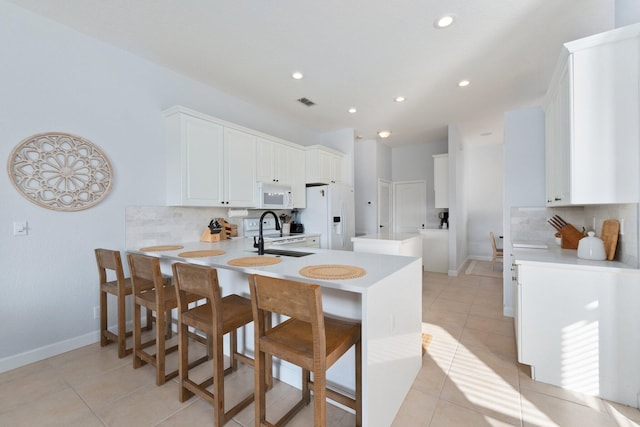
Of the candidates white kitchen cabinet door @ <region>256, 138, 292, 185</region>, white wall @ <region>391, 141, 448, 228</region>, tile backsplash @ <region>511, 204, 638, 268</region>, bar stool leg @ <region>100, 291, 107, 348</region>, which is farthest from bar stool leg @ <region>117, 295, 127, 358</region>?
white wall @ <region>391, 141, 448, 228</region>

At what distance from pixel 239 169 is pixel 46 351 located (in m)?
2.46

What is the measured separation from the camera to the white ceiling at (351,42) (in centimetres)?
212

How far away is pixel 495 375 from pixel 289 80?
356 cm

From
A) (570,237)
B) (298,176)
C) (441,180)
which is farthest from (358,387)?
(441,180)

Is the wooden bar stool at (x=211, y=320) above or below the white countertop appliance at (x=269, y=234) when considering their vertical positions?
below

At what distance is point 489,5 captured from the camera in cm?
207

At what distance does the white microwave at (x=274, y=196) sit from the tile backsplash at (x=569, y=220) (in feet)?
9.88

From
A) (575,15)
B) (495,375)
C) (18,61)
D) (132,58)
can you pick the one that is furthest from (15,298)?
(575,15)

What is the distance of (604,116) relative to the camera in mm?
1686

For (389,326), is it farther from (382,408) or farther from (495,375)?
(495,375)

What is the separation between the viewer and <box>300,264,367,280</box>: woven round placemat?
1.43m

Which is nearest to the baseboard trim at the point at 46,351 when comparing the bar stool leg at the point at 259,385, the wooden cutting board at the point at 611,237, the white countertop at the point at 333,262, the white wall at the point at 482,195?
the white countertop at the point at 333,262

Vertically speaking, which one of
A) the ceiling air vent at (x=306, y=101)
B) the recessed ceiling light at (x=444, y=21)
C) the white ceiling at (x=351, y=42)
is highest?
the ceiling air vent at (x=306, y=101)

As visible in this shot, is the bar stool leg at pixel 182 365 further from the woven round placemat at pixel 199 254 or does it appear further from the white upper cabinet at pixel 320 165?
the white upper cabinet at pixel 320 165
